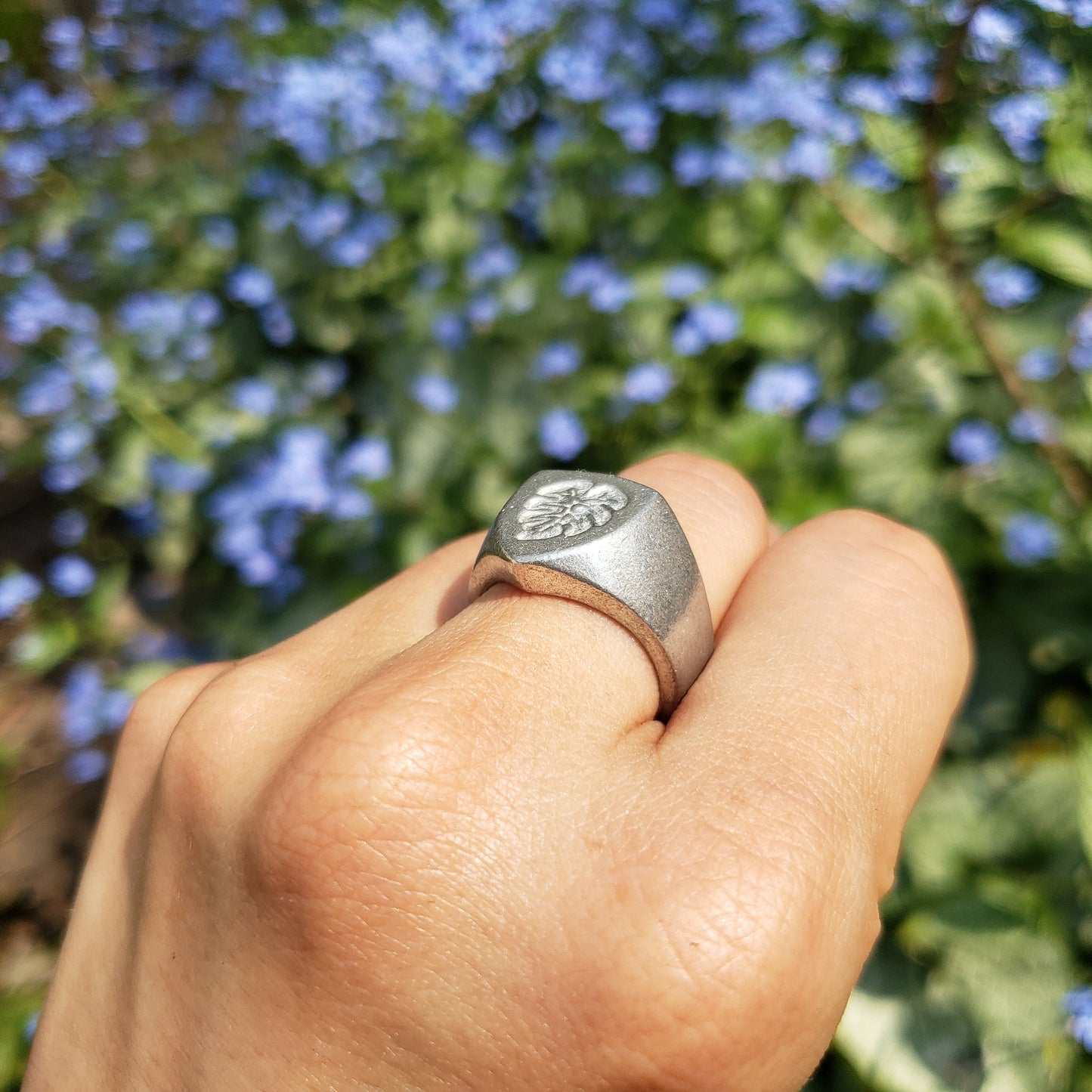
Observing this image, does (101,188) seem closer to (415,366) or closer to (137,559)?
(137,559)

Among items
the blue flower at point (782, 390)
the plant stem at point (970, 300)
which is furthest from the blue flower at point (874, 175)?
the blue flower at point (782, 390)

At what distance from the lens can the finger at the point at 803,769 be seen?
559 millimetres

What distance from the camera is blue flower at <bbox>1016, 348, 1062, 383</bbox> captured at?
1.54m

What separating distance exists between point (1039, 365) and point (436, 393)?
115cm

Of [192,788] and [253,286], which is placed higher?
[192,788]

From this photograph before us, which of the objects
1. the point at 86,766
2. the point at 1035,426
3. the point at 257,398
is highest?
the point at 1035,426

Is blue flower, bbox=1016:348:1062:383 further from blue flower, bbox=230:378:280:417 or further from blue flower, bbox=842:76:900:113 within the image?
blue flower, bbox=230:378:280:417

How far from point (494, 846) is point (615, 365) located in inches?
59.9

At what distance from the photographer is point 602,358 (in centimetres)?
201

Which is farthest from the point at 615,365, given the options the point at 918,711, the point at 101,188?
the point at 101,188

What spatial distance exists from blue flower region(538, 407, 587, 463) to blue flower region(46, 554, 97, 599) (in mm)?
1243

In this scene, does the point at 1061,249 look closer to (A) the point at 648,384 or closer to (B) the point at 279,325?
(A) the point at 648,384

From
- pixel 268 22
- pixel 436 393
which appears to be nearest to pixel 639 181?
pixel 436 393

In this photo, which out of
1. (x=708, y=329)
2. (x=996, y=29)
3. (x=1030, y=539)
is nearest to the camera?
(x=1030, y=539)
